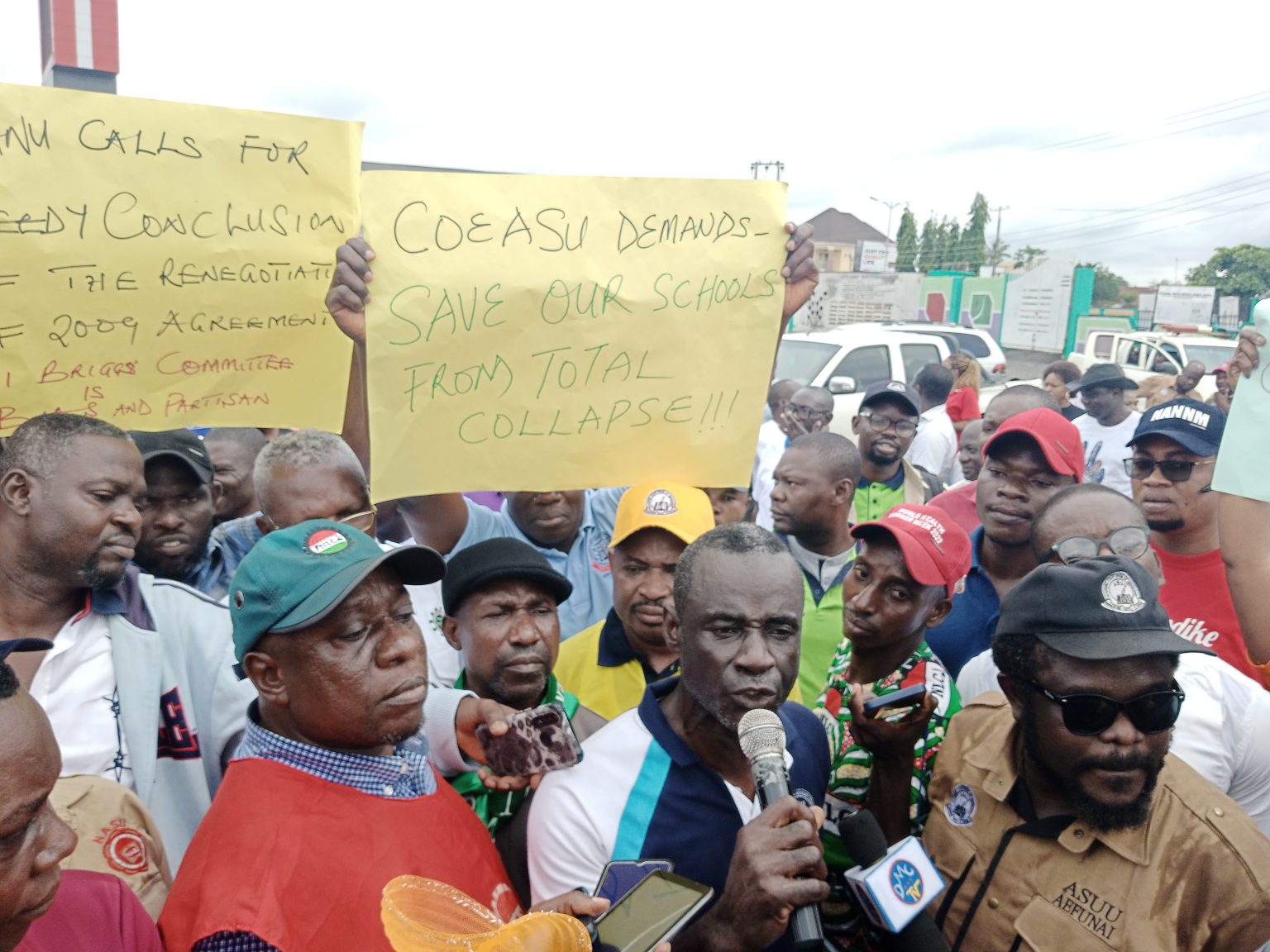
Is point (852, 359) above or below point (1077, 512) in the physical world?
above

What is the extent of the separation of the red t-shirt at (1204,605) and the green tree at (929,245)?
3582 inches

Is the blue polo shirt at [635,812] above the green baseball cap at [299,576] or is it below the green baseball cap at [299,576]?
below

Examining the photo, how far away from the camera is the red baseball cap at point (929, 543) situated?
307 centimetres

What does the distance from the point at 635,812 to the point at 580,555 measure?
203 centimetres

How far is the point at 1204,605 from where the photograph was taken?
3.62 metres

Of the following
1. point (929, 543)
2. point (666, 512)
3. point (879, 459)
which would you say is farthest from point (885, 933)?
point (879, 459)

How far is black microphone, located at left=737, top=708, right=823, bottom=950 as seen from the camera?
166 cm

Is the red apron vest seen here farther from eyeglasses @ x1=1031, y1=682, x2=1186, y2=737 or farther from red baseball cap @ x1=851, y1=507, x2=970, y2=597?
red baseball cap @ x1=851, y1=507, x2=970, y2=597

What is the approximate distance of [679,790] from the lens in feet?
7.15

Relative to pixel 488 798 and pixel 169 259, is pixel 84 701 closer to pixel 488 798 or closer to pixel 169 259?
pixel 488 798

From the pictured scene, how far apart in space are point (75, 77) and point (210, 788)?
11252 mm

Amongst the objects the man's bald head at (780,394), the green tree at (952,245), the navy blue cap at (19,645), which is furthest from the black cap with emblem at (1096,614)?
the green tree at (952,245)

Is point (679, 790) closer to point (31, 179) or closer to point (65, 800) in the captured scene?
point (65, 800)

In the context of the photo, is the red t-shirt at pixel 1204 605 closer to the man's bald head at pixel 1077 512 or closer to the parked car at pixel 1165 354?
the man's bald head at pixel 1077 512
